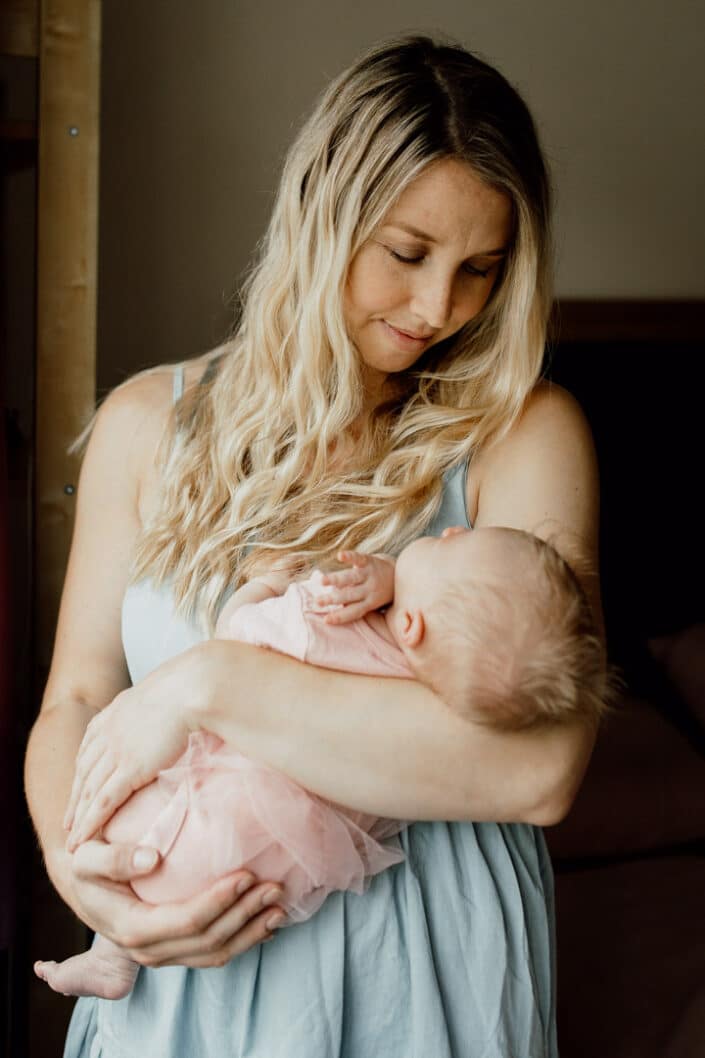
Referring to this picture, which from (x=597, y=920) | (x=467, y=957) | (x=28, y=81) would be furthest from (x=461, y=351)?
(x=597, y=920)

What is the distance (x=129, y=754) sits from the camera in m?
1.19

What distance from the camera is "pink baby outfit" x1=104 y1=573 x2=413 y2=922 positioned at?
1135 mm

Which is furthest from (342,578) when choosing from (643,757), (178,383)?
(643,757)

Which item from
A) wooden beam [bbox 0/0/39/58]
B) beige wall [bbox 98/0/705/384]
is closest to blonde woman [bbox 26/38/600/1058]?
wooden beam [bbox 0/0/39/58]

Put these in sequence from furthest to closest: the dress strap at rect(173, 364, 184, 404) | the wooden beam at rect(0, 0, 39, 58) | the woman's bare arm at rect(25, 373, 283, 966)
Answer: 1. the wooden beam at rect(0, 0, 39, 58)
2. the dress strap at rect(173, 364, 184, 404)
3. the woman's bare arm at rect(25, 373, 283, 966)

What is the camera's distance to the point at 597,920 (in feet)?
6.98

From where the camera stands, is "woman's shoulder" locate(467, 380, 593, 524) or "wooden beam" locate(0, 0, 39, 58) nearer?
"woman's shoulder" locate(467, 380, 593, 524)

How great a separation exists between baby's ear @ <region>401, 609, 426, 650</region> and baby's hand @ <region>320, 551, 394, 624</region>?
0.06m

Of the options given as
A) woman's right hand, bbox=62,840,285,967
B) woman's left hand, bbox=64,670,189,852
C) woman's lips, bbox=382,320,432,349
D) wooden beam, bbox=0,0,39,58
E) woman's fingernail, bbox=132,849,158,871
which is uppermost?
wooden beam, bbox=0,0,39,58

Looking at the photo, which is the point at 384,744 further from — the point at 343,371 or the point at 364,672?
the point at 343,371

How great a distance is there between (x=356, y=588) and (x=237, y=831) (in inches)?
11.5

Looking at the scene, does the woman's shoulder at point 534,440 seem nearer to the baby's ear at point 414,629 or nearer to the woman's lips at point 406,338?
the woman's lips at point 406,338

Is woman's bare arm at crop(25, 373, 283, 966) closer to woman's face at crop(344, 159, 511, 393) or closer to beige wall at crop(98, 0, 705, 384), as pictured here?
woman's face at crop(344, 159, 511, 393)

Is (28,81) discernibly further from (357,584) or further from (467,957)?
(467,957)
